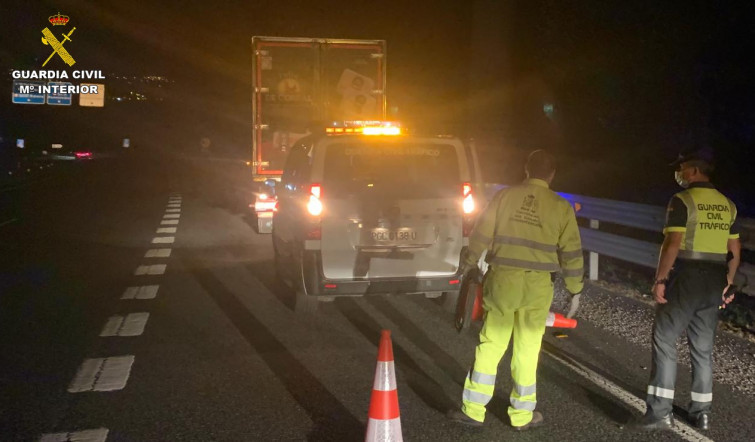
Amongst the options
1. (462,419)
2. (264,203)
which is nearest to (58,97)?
(264,203)

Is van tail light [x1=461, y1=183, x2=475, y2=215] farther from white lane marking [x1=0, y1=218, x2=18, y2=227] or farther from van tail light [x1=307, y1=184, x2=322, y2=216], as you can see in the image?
white lane marking [x1=0, y1=218, x2=18, y2=227]

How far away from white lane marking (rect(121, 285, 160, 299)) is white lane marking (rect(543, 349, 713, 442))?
4798mm

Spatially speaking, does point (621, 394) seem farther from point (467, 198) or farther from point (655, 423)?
point (467, 198)

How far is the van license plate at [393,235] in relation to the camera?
24.6ft

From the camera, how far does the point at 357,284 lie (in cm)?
754

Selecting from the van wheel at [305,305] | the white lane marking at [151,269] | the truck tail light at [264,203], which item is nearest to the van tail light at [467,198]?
the van wheel at [305,305]

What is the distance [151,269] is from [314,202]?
15.6ft

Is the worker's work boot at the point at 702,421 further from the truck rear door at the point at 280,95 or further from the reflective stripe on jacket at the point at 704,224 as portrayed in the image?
the truck rear door at the point at 280,95

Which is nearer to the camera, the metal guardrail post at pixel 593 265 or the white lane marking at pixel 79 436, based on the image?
the white lane marking at pixel 79 436

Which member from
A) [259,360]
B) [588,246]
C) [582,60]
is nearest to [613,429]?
[259,360]

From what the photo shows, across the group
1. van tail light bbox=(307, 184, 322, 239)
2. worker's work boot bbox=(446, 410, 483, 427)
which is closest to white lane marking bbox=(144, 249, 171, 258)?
van tail light bbox=(307, 184, 322, 239)

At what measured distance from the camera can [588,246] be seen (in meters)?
10.1

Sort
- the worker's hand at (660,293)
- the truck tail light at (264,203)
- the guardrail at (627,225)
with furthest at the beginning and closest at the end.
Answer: the truck tail light at (264,203) → the guardrail at (627,225) → the worker's hand at (660,293)

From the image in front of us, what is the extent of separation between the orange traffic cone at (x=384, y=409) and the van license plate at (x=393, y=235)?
314cm
